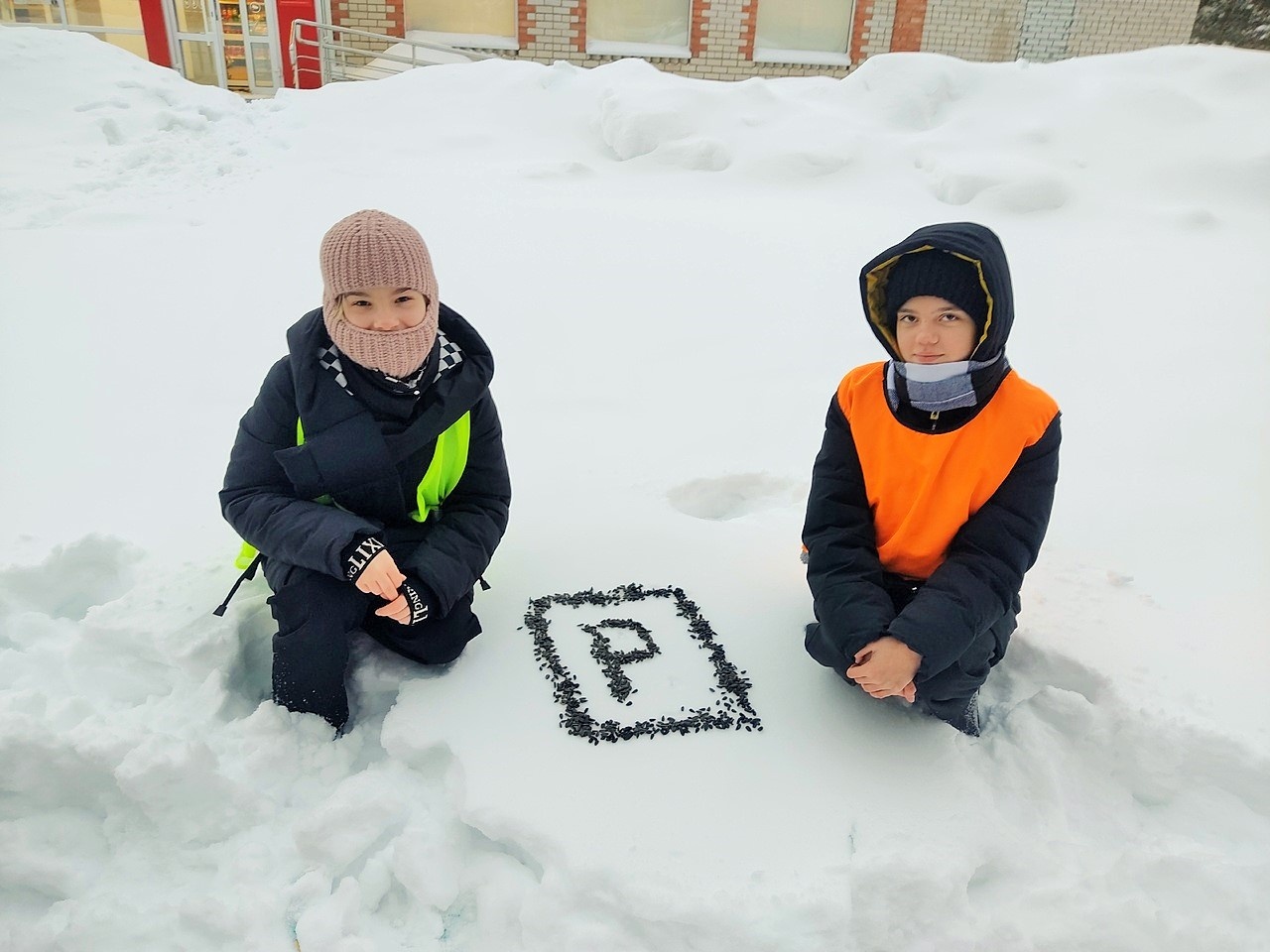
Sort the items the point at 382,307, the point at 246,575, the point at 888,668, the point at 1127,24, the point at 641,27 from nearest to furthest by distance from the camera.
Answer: the point at 888,668 → the point at 382,307 → the point at 246,575 → the point at 641,27 → the point at 1127,24

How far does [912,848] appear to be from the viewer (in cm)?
154

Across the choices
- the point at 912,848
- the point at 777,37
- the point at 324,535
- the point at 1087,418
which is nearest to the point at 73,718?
the point at 324,535

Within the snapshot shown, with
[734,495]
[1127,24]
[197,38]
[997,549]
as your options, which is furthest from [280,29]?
[1127,24]

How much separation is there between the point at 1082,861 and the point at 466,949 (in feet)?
3.72

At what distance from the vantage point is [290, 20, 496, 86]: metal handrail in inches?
433

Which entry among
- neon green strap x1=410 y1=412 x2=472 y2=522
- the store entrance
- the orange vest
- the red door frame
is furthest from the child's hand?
the store entrance

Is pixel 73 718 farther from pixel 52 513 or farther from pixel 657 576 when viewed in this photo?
pixel 657 576

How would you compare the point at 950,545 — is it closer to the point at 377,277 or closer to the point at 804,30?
the point at 377,277

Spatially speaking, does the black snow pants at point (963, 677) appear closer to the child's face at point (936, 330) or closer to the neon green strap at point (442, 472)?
the child's face at point (936, 330)

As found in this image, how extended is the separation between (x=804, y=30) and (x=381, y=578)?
1410 cm

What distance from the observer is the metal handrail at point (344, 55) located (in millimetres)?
11008

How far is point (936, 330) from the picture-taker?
5.55 feet

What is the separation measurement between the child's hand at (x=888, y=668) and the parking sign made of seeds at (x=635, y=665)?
278 mm

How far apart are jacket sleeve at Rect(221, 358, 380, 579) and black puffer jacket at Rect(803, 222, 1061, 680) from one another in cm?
98
